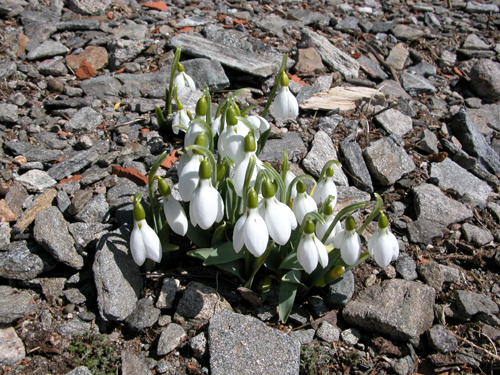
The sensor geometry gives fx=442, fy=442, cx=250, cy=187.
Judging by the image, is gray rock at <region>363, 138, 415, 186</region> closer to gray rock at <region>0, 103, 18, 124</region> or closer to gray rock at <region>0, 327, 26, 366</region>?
gray rock at <region>0, 327, 26, 366</region>

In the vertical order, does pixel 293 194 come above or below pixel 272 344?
above

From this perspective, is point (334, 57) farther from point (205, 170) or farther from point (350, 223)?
point (205, 170)

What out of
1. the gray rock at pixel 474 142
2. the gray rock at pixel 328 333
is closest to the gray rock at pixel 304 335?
the gray rock at pixel 328 333

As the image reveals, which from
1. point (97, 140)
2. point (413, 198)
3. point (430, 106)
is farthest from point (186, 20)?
point (413, 198)

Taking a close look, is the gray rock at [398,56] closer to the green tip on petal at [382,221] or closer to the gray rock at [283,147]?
the gray rock at [283,147]

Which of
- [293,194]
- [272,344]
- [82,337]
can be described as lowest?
[82,337]

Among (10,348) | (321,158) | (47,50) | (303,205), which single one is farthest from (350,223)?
(47,50)

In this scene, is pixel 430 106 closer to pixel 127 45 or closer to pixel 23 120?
pixel 127 45
